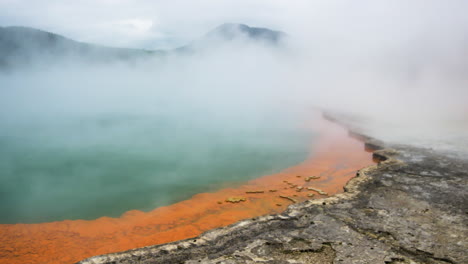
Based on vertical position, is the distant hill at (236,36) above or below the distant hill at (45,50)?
above

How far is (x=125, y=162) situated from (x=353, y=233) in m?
6.21

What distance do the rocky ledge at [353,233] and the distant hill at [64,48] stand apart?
46933mm

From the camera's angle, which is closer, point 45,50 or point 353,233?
point 353,233

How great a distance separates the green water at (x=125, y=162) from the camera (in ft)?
18.5

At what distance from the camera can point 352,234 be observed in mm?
2996

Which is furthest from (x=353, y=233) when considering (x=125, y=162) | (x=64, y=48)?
(x=64, y=48)

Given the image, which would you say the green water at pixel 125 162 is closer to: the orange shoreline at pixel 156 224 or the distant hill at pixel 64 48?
the orange shoreline at pixel 156 224

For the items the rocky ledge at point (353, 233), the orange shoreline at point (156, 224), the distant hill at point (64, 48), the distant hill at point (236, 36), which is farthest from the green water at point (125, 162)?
the distant hill at point (236, 36)

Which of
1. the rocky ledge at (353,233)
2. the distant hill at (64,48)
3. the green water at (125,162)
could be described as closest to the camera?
the rocky ledge at (353,233)

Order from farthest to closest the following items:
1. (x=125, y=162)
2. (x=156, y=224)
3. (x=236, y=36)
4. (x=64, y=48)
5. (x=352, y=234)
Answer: (x=236, y=36)
(x=64, y=48)
(x=125, y=162)
(x=156, y=224)
(x=352, y=234)

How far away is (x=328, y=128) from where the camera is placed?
34.6ft

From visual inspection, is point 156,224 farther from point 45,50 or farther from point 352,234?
point 45,50

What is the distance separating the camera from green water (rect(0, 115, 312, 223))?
563cm

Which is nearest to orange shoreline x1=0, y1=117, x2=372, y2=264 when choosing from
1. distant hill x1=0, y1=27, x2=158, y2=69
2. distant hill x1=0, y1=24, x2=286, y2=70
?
distant hill x1=0, y1=24, x2=286, y2=70
